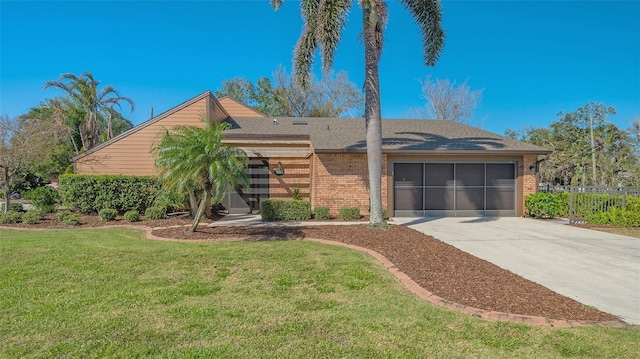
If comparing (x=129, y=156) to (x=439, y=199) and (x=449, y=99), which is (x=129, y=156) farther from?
(x=449, y=99)

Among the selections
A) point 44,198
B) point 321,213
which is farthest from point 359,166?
point 44,198

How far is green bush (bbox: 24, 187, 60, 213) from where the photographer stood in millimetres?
12383

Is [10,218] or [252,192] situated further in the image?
[252,192]

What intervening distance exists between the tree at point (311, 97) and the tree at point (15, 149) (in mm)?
20985

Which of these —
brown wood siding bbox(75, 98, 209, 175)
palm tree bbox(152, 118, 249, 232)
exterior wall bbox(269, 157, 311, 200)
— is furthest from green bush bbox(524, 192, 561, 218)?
brown wood siding bbox(75, 98, 209, 175)

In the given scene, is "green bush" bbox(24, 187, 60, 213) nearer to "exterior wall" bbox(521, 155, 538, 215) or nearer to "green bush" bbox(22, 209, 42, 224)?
"green bush" bbox(22, 209, 42, 224)

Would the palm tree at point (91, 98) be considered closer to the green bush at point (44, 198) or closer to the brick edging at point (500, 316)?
the green bush at point (44, 198)

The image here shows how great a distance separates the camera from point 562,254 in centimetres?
696

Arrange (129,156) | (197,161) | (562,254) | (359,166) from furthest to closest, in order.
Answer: (129,156)
(359,166)
(197,161)
(562,254)

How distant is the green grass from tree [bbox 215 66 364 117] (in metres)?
27.0

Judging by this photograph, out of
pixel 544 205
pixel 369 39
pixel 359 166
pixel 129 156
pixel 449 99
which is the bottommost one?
pixel 544 205

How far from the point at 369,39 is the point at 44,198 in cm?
1308

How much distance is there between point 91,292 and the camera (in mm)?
4383

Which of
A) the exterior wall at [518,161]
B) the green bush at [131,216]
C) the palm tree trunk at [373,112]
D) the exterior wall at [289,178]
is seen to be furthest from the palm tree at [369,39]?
the green bush at [131,216]
